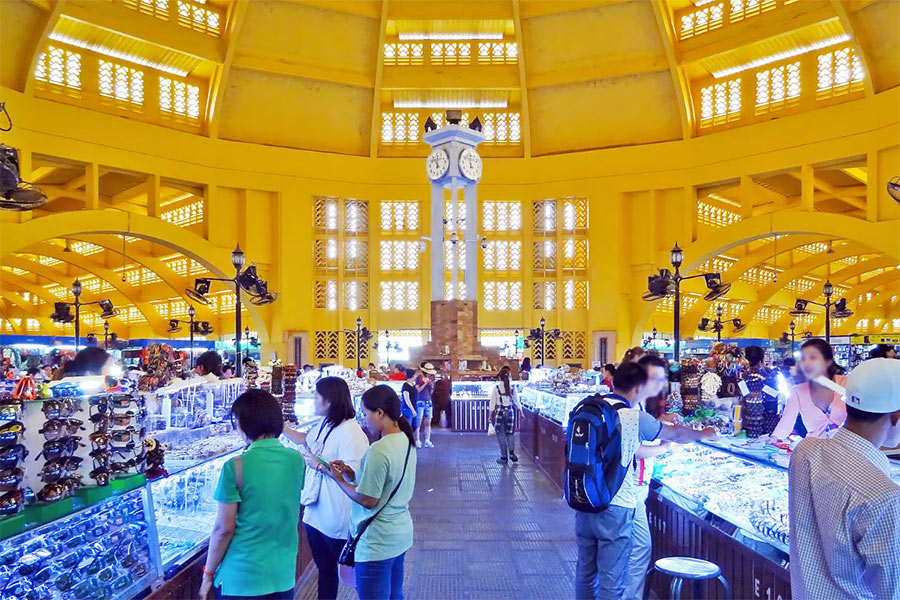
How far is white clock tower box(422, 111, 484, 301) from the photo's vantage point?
2206 cm

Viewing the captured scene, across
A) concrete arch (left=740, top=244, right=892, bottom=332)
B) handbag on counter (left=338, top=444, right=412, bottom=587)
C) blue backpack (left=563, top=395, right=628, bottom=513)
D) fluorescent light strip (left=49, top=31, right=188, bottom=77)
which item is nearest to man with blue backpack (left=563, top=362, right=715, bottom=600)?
blue backpack (left=563, top=395, right=628, bottom=513)

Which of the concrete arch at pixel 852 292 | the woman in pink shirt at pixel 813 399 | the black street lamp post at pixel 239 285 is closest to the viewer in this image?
the woman in pink shirt at pixel 813 399

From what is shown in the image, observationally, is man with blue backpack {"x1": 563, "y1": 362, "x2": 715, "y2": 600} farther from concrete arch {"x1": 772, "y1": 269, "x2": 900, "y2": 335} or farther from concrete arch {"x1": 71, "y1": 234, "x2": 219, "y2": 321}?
concrete arch {"x1": 772, "y1": 269, "x2": 900, "y2": 335}

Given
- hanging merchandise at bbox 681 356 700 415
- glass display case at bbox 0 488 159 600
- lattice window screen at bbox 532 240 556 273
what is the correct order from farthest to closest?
lattice window screen at bbox 532 240 556 273
hanging merchandise at bbox 681 356 700 415
glass display case at bbox 0 488 159 600

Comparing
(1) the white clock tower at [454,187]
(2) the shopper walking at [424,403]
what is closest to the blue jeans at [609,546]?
(2) the shopper walking at [424,403]

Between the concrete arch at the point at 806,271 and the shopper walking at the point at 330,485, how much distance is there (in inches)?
1021

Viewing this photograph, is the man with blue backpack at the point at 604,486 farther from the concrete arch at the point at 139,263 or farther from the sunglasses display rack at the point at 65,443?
the concrete arch at the point at 139,263

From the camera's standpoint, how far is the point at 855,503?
1.85 m

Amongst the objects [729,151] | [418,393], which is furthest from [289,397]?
[729,151]

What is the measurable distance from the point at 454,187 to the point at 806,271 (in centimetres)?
1385

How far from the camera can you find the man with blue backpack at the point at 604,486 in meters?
3.61

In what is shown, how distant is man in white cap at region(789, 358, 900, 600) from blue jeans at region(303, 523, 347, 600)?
2.43 metres

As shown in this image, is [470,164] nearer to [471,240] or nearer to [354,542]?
[471,240]

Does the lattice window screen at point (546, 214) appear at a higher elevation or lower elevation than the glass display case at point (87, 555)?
higher
